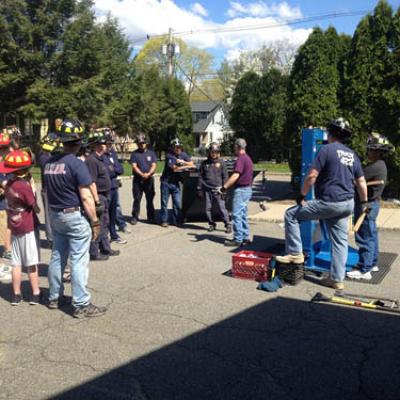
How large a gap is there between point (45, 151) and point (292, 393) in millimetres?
5542

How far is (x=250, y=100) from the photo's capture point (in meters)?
32.7

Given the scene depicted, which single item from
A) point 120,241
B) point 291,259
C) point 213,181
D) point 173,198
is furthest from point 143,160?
point 291,259

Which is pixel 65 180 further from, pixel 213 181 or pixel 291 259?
pixel 213 181

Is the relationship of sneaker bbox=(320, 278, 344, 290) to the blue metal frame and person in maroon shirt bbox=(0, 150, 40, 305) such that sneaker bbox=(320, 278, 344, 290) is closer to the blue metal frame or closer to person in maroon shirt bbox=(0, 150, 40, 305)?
the blue metal frame

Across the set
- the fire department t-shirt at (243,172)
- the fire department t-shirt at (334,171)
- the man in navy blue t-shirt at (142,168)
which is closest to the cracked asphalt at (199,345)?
the fire department t-shirt at (334,171)

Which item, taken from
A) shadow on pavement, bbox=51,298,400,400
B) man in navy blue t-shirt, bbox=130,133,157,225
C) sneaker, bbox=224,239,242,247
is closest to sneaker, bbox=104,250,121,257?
sneaker, bbox=224,239,242,247

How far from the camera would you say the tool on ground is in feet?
17.2

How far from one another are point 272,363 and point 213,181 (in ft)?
18.9

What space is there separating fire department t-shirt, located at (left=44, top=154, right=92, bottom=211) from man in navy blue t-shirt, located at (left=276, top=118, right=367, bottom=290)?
2.58m

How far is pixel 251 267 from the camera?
6.36 meters

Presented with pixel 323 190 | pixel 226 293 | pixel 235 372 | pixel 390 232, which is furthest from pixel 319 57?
pixel 235 372

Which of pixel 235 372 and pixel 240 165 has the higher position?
pixel 240 165

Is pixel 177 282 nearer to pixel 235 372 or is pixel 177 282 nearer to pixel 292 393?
pixel 235 372

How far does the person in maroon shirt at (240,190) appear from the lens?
8.27m
